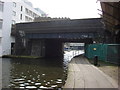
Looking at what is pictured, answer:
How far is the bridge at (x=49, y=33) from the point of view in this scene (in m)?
36.2

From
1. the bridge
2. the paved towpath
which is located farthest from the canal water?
the bridge

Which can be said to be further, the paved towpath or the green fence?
the green fence

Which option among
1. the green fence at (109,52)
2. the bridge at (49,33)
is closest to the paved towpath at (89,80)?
the green fence at (109,52)

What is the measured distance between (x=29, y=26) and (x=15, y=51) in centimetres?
734

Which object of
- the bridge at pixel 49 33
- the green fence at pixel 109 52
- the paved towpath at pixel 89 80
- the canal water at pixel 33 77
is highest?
the bridge at pixel 49 33

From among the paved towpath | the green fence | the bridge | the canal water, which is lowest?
the canal water

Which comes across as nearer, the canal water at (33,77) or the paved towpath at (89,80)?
the paved towpath at (89,80)

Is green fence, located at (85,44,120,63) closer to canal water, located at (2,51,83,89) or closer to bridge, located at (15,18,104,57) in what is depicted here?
canal water, located at (2,51,83,89)

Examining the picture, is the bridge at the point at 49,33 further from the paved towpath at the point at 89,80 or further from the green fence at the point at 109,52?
the paved towpath at the point at 89,80

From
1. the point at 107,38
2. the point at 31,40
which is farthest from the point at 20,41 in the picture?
the point at 107,38

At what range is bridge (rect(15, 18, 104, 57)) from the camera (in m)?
36.2

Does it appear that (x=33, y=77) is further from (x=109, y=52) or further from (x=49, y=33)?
(x=49, y=33)

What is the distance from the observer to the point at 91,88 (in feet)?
29.1

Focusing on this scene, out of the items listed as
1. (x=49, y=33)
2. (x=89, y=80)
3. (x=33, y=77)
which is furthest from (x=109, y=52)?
(x=49, y=33)
